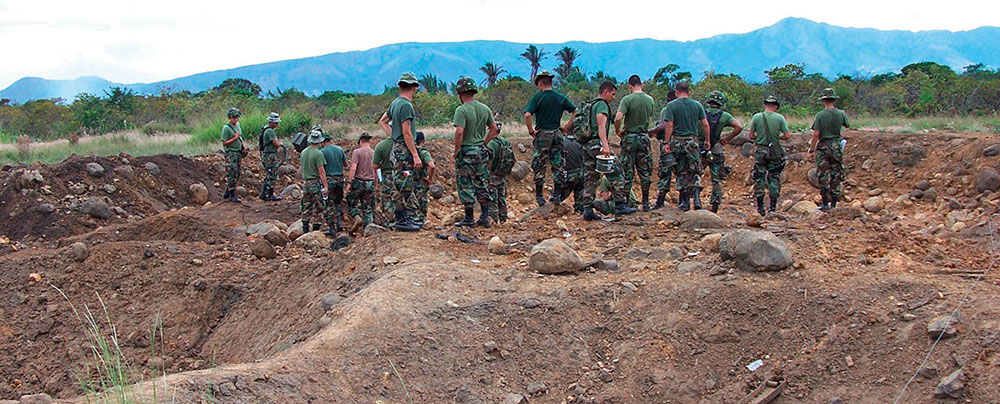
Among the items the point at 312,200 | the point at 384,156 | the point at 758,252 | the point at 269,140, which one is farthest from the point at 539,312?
the point at 269,140

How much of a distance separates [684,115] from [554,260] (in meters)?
3.10

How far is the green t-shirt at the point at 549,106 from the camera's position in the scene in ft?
26.4

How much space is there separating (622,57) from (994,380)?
8028 cm

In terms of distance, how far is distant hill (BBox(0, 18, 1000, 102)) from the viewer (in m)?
74.9

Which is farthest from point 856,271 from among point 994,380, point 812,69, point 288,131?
point 812,69

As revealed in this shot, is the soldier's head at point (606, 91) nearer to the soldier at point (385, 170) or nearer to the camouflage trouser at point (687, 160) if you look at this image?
the camouflage trouser at point (687, 160)

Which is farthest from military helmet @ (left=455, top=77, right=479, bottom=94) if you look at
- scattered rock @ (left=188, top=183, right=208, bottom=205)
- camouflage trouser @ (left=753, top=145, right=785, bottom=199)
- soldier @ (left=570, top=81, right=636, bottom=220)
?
scattered rock @ (left=188, top=183, right=208, bottom=205)

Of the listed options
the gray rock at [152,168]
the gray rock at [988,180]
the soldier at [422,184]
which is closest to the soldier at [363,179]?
Result: the soldier at [422,184]

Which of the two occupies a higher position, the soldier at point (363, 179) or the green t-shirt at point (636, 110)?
the green t-shirt at point (636, 110)

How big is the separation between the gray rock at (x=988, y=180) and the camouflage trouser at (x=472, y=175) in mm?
7176

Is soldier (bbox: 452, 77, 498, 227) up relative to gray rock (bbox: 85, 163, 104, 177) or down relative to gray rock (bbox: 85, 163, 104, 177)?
up

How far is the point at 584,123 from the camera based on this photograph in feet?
26.2

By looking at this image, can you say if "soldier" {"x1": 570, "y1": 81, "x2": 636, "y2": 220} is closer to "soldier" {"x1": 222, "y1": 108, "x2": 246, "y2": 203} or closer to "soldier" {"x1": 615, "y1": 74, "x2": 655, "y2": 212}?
"soldier" {"x1": 615, "y1": 74, "x2": 655, "y2": 212}

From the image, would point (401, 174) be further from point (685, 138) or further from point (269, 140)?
point (269, 140)
